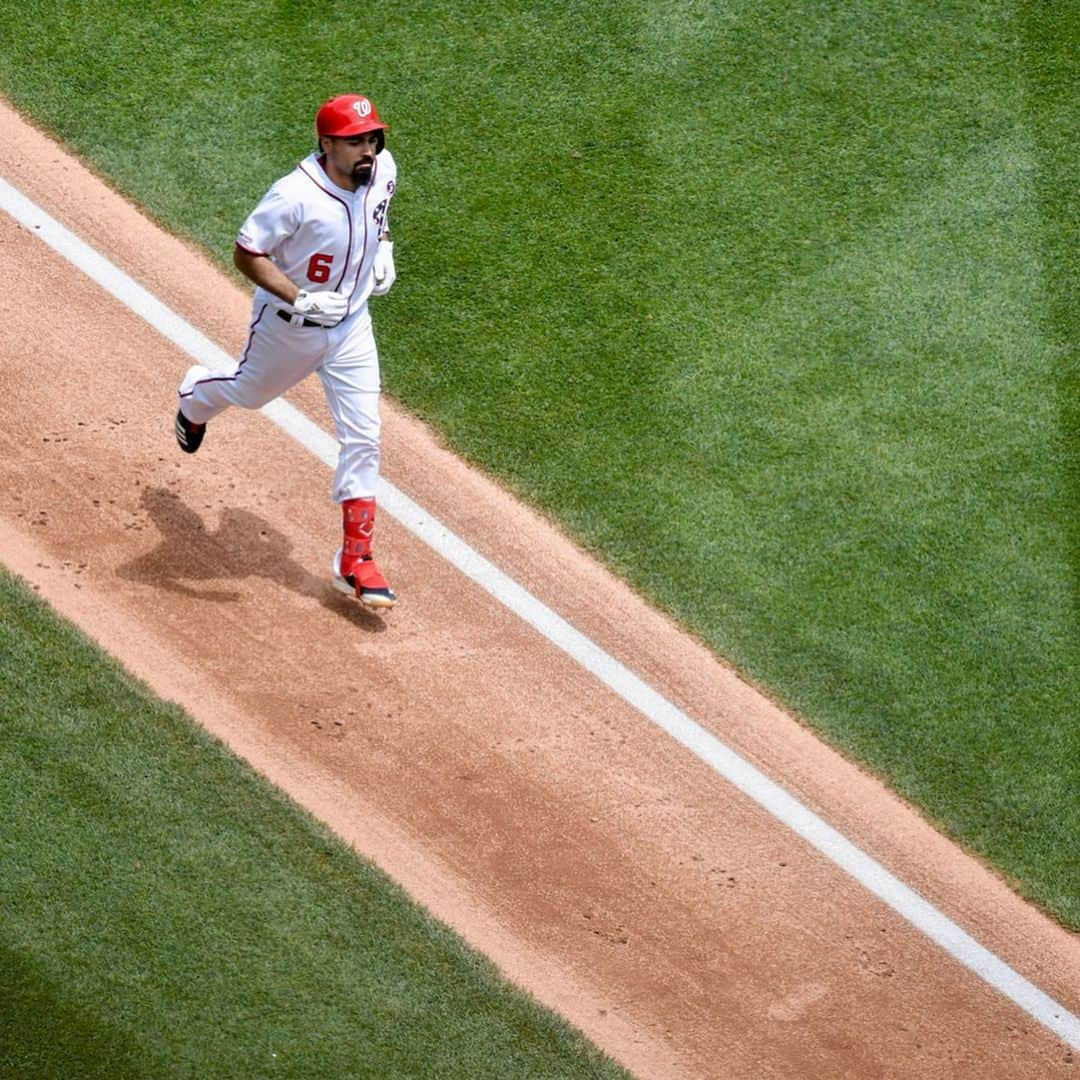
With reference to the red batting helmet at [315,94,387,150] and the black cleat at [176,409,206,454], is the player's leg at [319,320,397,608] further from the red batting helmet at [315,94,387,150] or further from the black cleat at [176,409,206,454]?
the red batting helmet at [315,94,387,150]

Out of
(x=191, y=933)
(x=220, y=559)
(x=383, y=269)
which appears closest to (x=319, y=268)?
(x=383, y=269)

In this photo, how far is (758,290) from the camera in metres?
8.83

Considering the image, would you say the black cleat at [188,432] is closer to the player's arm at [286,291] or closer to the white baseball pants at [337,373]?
the white baseball pants at [337,373]

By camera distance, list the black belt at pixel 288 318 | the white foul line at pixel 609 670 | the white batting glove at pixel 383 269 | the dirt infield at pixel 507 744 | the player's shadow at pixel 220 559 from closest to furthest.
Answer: the dirt infield at pixel 507 744, the white foul line at pixel 609 670, the black belt at pixel 288 318, the white batting glove at pixel 383 269, the player's shadow at pixel 220 559

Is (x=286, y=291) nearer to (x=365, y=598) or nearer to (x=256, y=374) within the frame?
(x=256, y=374)

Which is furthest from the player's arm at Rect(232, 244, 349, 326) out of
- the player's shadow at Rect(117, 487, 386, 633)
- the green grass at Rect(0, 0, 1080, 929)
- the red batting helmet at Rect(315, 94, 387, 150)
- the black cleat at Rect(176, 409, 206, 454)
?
the green grass at Rect(0, 0, 1080, 929)

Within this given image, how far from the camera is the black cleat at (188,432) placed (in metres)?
7.63

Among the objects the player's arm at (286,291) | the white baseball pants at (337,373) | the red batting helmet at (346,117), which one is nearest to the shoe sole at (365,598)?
the white baseball pants at (337,373)

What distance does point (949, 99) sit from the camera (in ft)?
31.5

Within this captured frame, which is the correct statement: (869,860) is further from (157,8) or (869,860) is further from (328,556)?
(157,8)

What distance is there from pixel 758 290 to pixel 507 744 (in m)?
2.99

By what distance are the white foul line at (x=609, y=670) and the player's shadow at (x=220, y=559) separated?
21.5 inches

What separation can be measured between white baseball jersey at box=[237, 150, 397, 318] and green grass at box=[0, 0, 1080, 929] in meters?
1.40

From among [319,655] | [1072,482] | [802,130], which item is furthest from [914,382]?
[319,655]
